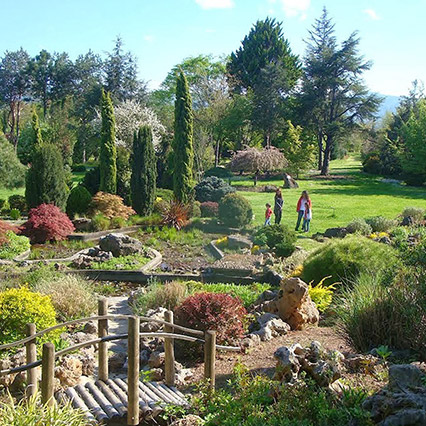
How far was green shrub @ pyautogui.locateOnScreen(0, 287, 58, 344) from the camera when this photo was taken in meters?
6.95

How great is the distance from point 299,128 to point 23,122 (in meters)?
29.6

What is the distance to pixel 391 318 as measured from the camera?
6.29 metres

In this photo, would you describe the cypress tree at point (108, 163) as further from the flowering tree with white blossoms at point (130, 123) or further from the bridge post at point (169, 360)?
the bridge post at point (169, 360)

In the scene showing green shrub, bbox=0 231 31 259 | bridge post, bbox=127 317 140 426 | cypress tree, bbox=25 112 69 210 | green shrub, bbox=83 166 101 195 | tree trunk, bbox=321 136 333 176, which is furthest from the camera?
tree trunk, bbox=321 136 333 176

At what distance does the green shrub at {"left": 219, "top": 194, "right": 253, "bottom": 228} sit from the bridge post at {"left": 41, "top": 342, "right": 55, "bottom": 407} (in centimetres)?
1392

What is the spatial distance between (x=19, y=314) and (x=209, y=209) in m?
13.6

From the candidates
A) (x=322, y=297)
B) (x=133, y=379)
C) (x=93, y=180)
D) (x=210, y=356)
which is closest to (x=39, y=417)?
(x=133, y=379)

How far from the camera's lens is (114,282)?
40.1 feet

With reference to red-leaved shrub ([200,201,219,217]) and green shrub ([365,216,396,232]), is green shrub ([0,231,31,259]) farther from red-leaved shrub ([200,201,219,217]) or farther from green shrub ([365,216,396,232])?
green shrub ([365,216,396,232])

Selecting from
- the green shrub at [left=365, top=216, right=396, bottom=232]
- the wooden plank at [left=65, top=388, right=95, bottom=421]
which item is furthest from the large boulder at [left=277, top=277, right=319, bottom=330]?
the green shrub at [left=365, top=216, right=396, bottom=232]

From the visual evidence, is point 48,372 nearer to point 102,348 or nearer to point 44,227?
point 102,348

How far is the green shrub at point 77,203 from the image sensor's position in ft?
63.2

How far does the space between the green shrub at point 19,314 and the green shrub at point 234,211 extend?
458 inches

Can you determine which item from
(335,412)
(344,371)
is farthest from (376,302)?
(335,412)
